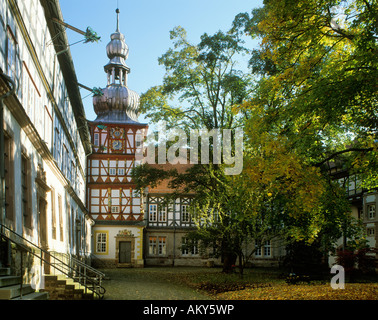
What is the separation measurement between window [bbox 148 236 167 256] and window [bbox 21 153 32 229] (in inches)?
1269

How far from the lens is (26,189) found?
47.0ft

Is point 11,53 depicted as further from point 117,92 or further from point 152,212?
point 117,92

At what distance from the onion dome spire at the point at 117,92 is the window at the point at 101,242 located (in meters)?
11.5

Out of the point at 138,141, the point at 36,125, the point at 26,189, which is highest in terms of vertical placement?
the point at 138,141

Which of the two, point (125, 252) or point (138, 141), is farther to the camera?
point (138, 141)

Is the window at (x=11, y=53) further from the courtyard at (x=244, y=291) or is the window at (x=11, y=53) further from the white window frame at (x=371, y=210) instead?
the white window frame at (x=371, y=210)

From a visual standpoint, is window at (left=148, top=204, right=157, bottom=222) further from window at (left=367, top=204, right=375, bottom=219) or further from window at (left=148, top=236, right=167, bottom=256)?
window at (left=367, top=204, right=375, bottom=219)

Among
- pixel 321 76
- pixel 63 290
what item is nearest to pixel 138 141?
pixel 63 290

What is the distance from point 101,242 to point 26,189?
29865 millimetres

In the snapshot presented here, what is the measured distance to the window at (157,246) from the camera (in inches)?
1811

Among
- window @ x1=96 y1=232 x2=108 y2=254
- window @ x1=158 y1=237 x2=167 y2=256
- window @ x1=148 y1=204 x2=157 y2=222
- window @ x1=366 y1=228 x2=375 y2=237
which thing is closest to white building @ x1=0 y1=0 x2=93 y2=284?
window @ x1=96 y1=232 x2=108 y2=254

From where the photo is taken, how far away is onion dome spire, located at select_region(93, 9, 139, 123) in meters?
49.7

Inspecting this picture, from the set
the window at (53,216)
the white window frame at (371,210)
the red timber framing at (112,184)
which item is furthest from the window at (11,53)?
the red timber framing at (112,184)

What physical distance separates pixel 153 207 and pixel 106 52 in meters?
16.3
